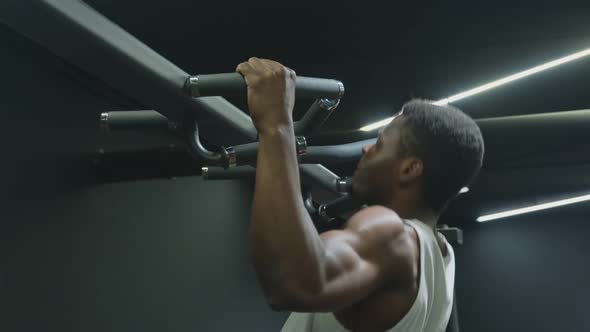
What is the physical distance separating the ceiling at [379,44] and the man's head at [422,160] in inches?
29.9

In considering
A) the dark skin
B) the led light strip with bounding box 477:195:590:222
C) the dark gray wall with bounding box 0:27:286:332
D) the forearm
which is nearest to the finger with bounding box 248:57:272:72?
the dark skin

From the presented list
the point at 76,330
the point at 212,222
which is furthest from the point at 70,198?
the point at 212,222

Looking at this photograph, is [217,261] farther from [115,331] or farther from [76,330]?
[76,330]

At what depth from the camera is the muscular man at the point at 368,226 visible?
828mm

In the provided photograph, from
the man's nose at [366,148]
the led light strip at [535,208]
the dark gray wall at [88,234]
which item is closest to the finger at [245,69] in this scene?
the man's nose at [366,148]

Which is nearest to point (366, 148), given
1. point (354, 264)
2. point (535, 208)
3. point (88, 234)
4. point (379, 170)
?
point (379, 170)

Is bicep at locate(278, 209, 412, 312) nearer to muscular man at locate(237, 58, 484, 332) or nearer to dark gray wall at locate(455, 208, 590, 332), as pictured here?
muscular man at locate(237, 58, 484, 332)

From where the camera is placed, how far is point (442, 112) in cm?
133

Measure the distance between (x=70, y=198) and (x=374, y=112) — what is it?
172cm

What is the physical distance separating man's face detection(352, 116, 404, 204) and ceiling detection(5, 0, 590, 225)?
886 mm

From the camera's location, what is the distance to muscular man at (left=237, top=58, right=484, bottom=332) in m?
0.83

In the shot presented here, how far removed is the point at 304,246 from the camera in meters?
0.82

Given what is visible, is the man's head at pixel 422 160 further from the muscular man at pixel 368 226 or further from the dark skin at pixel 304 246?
the dark skin at pixel 304 246

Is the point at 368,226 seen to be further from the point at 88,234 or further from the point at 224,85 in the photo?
the point at 88,234
